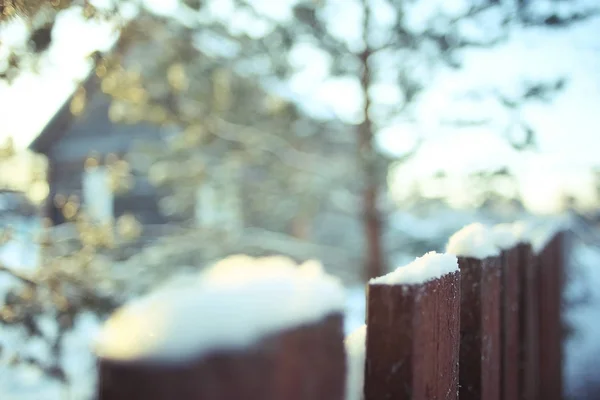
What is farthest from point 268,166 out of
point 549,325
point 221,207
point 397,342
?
point 397,342

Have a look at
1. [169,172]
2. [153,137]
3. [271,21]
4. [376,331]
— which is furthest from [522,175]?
[153,137]

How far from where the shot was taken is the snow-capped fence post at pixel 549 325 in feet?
9.05

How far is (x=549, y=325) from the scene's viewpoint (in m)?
3.02

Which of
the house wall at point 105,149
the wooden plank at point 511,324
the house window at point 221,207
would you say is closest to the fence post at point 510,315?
the wooden plank at point 511,324

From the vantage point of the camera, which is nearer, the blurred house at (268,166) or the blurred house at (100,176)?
the blurred house at (268,166)

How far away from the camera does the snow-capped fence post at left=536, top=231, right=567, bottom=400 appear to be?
9.05 feet

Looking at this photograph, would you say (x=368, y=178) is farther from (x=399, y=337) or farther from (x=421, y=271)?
(x=399, y=337)

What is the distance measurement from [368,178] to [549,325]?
3.35 metres

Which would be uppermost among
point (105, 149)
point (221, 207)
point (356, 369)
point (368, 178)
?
point (105, 149)

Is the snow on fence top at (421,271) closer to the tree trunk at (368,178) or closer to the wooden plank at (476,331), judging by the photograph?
the wooden plank at (476,331)

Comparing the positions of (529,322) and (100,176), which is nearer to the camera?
(529,322)

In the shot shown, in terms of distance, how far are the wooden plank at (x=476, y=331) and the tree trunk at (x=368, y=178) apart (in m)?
4.65

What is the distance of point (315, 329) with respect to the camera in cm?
66

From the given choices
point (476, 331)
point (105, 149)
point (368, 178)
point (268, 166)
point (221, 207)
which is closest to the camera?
point (476, 331)
